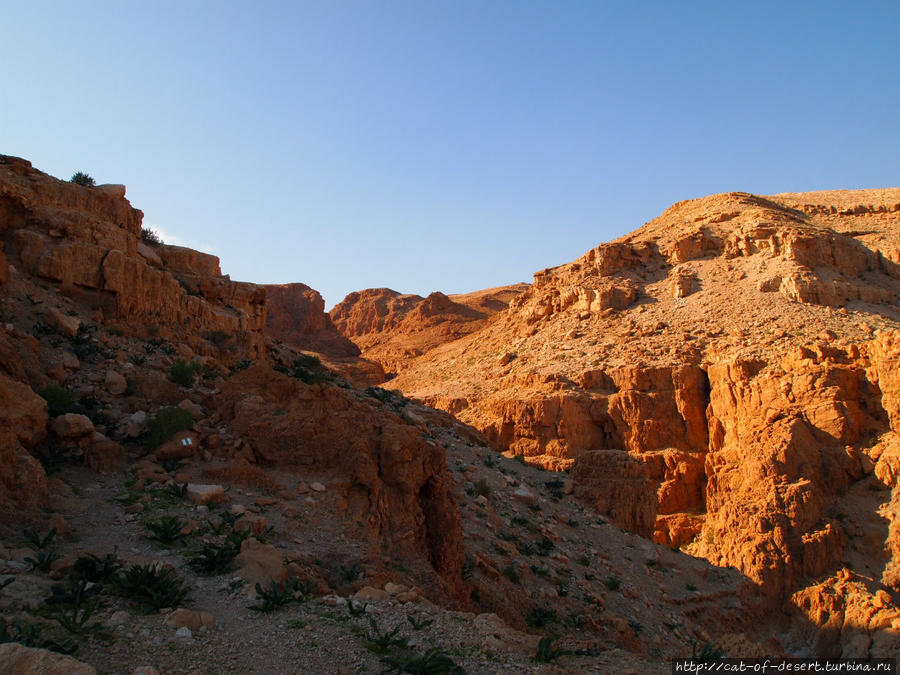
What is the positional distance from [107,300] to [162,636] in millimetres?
8119

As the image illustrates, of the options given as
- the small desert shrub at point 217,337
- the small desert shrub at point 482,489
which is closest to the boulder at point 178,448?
the small desert shrub at point 217,337

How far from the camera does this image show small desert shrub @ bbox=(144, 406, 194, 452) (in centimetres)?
793

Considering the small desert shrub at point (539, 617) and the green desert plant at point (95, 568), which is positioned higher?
the green desert plant at point (95, 568)

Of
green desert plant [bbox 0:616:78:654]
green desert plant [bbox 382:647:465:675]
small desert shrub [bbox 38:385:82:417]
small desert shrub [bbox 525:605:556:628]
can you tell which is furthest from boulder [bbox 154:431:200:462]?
small desert shrub [bbox 525:605:556:628]

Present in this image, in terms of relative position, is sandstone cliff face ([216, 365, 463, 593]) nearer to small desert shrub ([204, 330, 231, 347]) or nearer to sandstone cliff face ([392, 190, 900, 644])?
small desert shrub ([204, 330, 231, 347])

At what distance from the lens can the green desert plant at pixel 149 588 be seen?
16.0ft

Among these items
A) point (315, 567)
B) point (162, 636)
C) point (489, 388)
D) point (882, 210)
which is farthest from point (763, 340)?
point (162, 636)

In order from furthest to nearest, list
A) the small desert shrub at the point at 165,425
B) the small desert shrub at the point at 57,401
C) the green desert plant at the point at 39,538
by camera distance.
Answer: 1. the small desert shrub at the point at 165,425
2. the small desert shrub at the point at 57,401
3. the green desert plant at the point at 39,538

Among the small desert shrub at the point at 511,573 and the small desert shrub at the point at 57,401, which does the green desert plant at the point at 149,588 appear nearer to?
the small desert shrub at the point at 57,401

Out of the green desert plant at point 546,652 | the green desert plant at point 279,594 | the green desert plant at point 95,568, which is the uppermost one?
the green desert plant at point 95,568

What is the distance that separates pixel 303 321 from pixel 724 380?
4009cm

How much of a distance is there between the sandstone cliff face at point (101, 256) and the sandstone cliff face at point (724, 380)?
1010cm

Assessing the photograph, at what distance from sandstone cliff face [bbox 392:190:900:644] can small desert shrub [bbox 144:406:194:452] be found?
10.6 meters

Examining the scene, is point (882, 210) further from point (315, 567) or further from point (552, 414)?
point (315, 567)
